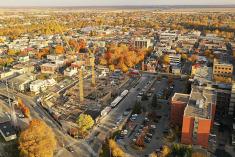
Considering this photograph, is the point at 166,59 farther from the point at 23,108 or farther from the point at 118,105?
the point at 23,108

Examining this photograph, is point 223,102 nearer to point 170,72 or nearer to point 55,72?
point 170,72

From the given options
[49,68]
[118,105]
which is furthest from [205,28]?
[118,105]

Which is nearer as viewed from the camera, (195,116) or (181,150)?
(181,150)

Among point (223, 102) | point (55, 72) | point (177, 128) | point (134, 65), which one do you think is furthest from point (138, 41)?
point (177, 128)

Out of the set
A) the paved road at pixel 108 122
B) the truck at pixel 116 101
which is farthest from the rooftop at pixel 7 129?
the truck at pixel 116 101

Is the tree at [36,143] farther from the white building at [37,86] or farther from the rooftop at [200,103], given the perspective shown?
the white building at [37,86]

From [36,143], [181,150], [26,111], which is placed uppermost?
[36,143]

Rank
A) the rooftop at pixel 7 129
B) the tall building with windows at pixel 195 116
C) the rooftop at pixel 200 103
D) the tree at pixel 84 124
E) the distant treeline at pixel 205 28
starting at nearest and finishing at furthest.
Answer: the tall building with windows at pixel 195 116 < the rooftop at pixel 200 103 < the rooftop at pixel 7 129 < the tree at pixel 84 124 < the distant treeline at pixel 205 28

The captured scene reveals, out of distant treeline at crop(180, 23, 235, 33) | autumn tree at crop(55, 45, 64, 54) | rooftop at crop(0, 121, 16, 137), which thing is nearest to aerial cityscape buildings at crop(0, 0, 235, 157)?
rooftop at crop(0, 121, 16, 137)

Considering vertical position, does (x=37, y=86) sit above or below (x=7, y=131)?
above
